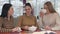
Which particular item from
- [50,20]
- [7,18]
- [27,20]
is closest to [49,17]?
[50,20]

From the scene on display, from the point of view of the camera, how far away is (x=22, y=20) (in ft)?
8.95

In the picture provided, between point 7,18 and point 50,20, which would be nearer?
point 7,18

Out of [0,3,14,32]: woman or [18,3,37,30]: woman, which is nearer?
[0,3,14,32]: woman

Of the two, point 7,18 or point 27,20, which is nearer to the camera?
point 7,18

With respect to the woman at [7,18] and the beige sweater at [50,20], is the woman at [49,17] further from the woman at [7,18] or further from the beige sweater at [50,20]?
the woman at [7,18]

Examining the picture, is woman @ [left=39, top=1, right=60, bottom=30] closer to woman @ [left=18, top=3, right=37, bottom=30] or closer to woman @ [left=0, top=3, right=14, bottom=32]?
woman @ [left=18, top=3, right=37, bottom=30]

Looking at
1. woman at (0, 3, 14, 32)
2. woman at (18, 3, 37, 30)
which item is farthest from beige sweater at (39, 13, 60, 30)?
woman at (0, 3, 14, 32)

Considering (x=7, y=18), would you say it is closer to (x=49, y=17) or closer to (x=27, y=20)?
(x=27, y=20)

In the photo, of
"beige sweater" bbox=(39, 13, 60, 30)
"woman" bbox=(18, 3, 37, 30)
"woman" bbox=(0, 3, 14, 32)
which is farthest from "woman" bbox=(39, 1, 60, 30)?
"woman" bbox=(0, 3, 14, 32)

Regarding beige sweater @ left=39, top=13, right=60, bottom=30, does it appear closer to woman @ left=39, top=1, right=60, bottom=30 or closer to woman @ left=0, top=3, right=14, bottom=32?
woman @ left=39, top=1, right=60, bottom=30

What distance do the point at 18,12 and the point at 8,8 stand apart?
0.81 m

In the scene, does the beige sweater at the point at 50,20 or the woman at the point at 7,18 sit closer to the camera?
the woman at the point at 7,18

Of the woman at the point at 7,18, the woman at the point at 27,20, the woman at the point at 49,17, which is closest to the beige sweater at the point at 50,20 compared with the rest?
the woman at the point at 49,17

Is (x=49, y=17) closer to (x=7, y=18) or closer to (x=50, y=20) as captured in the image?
(x=50, y=20)
